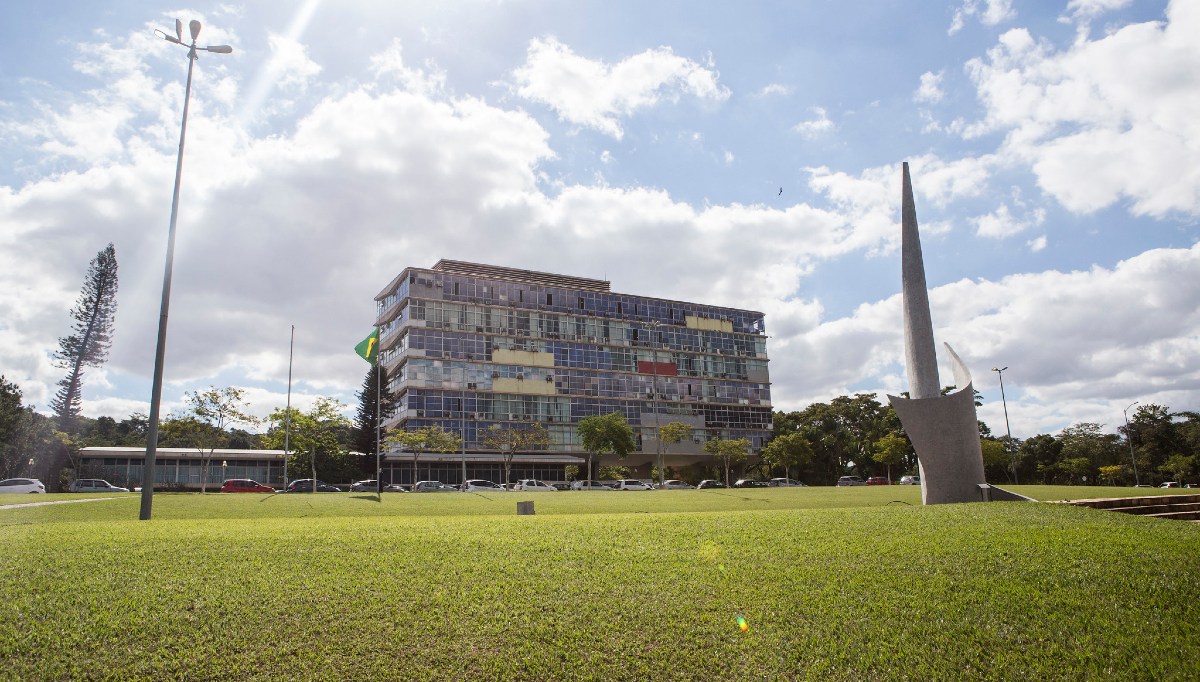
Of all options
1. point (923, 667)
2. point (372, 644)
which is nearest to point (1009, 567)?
point (923, 667)

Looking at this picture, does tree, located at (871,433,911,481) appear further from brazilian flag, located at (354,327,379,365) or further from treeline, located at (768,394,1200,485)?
brazilian flag, located at (354,327,379,365)

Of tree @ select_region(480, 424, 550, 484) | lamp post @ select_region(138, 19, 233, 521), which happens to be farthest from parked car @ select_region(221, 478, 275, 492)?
lamp post @ select_region(138, 19, 233, 521)

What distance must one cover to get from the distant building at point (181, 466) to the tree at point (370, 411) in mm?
7008

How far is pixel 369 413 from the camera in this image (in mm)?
66312

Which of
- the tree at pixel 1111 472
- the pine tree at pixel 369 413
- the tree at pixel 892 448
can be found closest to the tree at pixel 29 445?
the pine tree at pixel 369 413

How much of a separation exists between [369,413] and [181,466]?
15.1 m

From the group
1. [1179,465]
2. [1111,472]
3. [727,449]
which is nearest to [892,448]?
[727,449]

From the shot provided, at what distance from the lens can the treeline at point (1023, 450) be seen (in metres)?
59.8

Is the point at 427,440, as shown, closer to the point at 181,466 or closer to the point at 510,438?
the point at 510,438

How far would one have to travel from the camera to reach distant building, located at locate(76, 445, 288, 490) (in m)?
53.4

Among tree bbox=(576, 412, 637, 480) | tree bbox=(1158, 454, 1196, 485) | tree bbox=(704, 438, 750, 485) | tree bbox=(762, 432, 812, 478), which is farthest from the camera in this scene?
tree bbox=(762, 432, 812, 478)

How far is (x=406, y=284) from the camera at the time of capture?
64.3 metres

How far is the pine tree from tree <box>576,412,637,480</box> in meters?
17.1

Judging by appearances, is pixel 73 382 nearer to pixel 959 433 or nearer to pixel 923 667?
pixel 959 433
